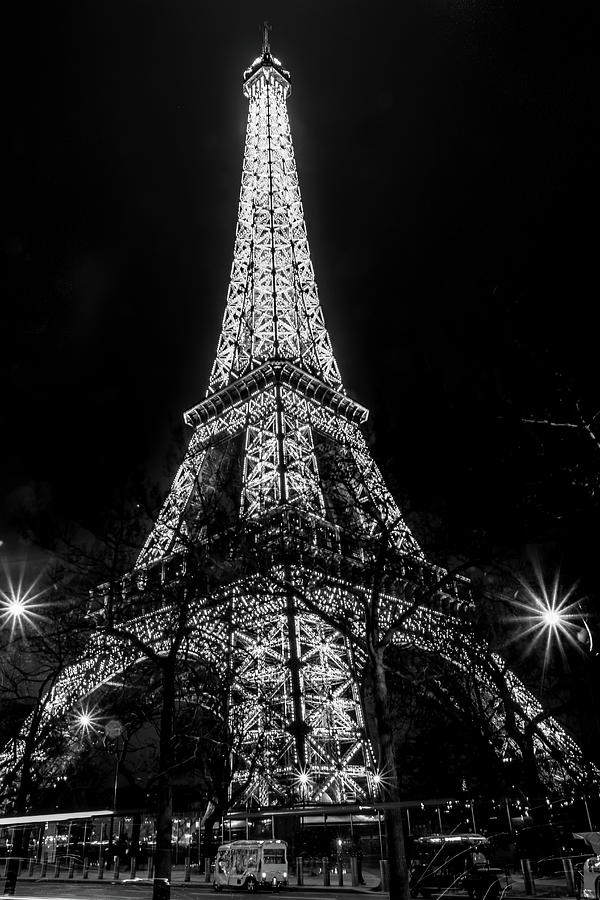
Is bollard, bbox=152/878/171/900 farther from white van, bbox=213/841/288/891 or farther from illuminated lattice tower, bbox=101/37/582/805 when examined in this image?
white van, bbox=213/841/288/891

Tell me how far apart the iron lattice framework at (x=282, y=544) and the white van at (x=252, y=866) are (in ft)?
8.00

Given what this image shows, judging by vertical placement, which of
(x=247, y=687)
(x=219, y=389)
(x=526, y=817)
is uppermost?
(x=219, y=389)

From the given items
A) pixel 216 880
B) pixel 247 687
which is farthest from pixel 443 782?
pixel 216 880

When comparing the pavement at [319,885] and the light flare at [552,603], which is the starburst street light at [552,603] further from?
the pavement at [319,885]

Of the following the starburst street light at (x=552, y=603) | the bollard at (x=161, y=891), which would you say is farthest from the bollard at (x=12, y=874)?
the starburst street light at (x=552, y=603)

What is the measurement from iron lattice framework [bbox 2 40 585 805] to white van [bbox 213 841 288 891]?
244cm

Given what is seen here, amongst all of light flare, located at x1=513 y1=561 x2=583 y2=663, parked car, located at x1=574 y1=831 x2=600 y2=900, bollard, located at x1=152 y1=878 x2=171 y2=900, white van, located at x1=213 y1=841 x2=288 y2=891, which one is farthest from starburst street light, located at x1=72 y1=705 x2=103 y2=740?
parked car, located at x1=574 y1=831 x2=600 y2=900

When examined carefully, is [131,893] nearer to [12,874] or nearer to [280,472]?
[12,874]

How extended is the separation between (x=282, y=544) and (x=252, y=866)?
9.09 m

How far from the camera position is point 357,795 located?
2255 cm

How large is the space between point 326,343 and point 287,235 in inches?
414

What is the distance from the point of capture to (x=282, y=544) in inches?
747

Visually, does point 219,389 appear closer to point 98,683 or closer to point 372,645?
point 98,683

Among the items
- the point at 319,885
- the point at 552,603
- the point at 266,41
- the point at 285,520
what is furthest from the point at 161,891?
the point at 266,41
